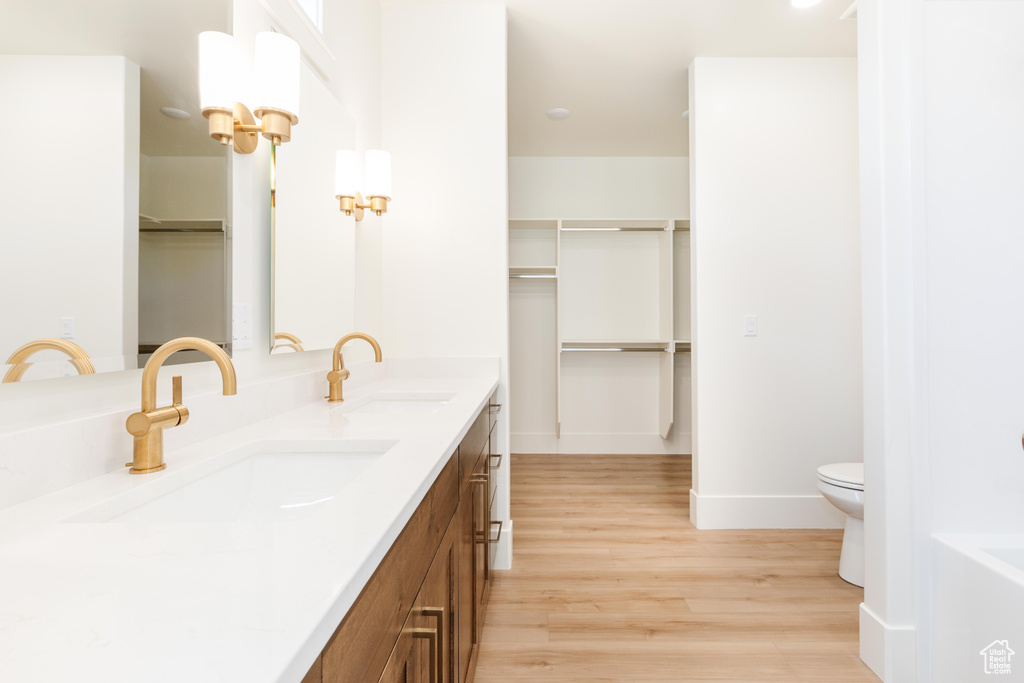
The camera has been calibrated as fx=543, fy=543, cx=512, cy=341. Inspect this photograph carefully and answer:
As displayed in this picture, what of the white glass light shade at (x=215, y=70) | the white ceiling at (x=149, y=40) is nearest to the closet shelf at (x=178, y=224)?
the white ceiling at (x=149, y=40)

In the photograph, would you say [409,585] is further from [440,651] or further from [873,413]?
[873,413]

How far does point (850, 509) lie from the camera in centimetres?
227

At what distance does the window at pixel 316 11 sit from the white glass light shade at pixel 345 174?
0.42 m

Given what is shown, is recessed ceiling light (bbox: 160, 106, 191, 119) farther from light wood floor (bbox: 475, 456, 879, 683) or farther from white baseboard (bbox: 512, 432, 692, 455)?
white baseboard (bbox: 512, 432, 692, 455)

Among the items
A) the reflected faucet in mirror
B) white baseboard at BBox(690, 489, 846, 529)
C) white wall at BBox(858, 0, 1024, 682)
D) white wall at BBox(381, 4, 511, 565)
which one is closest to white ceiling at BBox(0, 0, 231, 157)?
the reflected faucet in mirror

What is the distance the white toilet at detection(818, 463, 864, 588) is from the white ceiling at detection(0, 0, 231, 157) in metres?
2.54

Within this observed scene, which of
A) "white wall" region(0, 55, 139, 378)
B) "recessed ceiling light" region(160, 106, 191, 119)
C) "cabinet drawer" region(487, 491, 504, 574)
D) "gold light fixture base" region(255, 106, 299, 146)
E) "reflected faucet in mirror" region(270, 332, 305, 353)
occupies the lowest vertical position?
"cabinet drawer" region(487, 491, 504, 574)

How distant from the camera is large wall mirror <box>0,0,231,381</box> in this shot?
2.56 feet

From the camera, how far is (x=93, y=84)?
0.89 m

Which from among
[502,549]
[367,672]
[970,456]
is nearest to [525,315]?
[502,549]

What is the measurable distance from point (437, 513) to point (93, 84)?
3.05ft

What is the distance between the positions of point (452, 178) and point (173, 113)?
153 centimetres

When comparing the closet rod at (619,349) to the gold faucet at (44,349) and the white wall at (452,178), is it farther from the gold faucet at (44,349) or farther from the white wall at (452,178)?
the gold faucet at (44,349)

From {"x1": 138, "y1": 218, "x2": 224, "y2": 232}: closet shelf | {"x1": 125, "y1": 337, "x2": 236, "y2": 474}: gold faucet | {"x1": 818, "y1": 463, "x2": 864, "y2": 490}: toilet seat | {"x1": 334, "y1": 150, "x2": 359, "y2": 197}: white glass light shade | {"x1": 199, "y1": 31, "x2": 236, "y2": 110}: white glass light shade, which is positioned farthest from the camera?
{"x1": 818, "y1": 463, "x2": 864, "y2": 490}: toilet seat
